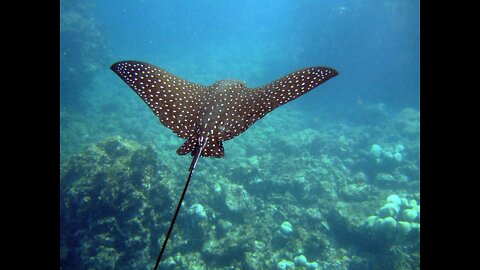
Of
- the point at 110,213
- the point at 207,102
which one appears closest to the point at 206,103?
the point at 207,102

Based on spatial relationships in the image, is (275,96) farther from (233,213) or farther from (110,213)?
(233,213)

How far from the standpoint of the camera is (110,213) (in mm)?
7777

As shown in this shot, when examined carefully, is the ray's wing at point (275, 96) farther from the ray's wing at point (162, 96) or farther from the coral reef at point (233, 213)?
the coral reef at point (233, 213)

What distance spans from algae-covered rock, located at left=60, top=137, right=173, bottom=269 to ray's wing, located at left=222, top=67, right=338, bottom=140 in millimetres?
5229

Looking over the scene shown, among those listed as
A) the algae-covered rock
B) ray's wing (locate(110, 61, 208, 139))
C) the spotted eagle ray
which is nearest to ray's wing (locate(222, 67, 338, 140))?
the spotted eagle ray

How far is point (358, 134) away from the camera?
22641 mm

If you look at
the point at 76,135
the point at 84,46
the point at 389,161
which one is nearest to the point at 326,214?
the point at 389,161

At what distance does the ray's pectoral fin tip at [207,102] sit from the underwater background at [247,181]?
184 inches

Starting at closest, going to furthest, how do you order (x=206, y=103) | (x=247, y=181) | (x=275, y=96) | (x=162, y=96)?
(x=275, y=96), (x=162, y=96), (x=206, y=103), (x=247, y=181)

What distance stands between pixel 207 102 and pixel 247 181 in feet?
28.5

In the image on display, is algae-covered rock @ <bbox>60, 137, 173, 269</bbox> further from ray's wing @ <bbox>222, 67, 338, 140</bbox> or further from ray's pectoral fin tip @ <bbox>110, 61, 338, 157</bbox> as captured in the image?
ray's wing @ <bbox>222, 67, 338, 140</bbox>

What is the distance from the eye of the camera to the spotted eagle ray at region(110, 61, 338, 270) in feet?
14.1
